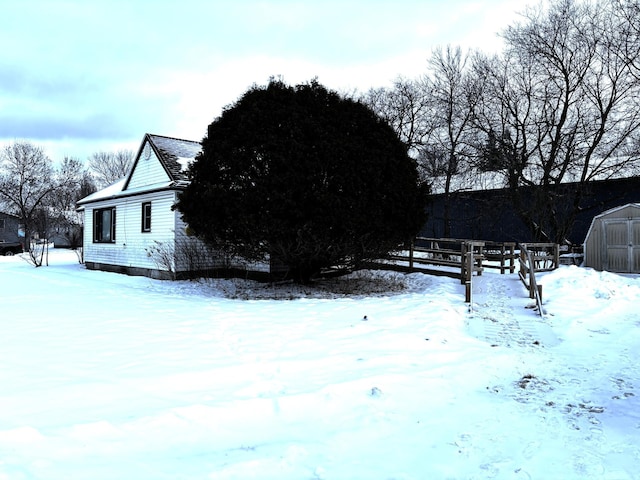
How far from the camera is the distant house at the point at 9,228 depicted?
174 ft

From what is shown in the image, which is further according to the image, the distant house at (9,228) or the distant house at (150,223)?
the distant house at (9,228)

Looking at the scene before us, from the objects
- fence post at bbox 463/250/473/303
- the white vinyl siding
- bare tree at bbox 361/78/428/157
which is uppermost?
bare tree at bbox 361/78/428/157

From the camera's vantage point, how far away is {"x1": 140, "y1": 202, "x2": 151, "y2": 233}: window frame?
53.6 feet

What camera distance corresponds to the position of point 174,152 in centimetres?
1675

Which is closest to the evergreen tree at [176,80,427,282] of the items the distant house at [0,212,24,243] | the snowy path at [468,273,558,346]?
the snowy path at [468,273,558,346]

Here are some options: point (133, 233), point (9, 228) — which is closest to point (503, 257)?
point (133, 233)

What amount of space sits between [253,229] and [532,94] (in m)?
16.4

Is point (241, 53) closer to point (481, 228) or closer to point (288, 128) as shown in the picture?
point (288, 128)

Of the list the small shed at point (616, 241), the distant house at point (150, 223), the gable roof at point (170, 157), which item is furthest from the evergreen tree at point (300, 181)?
the small shed at point (616, 241)

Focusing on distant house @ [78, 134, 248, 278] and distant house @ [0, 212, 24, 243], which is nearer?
distant house @ [78, 134, 248, 278]

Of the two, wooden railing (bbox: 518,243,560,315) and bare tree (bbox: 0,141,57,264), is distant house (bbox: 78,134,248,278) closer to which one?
wooden railing (bbox: 518,243,560,315)

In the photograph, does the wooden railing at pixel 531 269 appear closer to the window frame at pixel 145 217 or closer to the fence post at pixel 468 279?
the fence post at pixel 468 279

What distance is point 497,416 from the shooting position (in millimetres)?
3928

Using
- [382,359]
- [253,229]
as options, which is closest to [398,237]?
[253,229]
